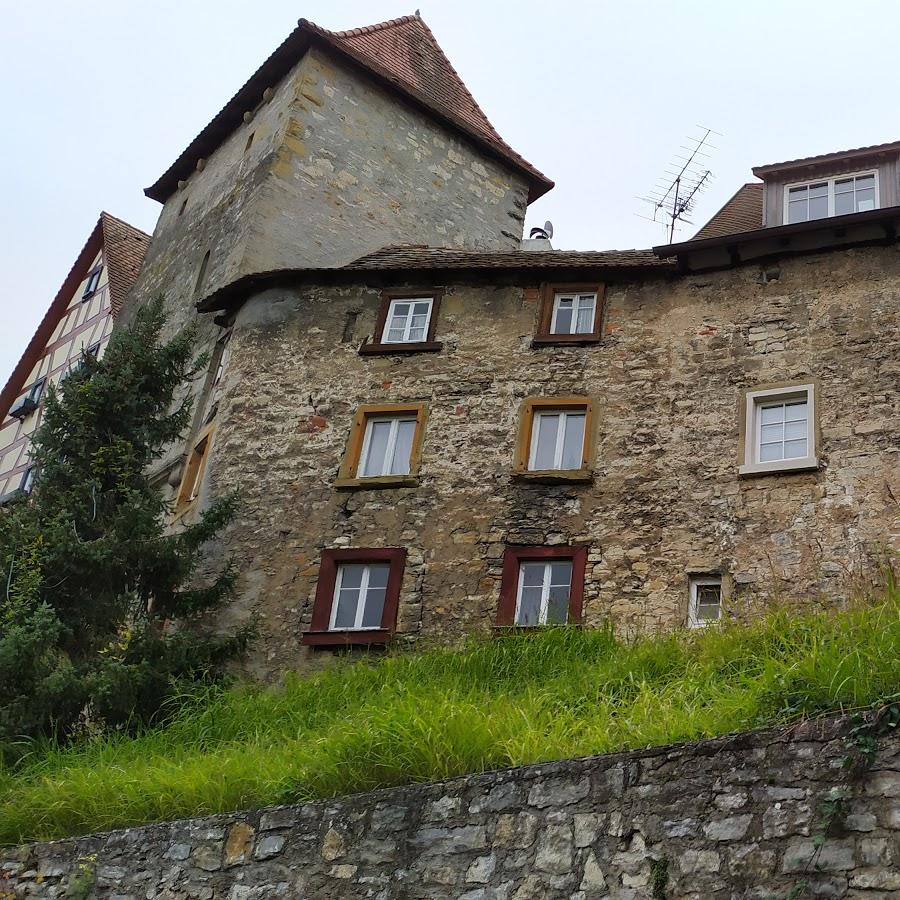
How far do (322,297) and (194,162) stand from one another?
31.8 feet

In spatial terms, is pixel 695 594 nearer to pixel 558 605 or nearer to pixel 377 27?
pixel 558 605

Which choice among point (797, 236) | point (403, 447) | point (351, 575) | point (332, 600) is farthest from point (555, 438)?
point (797, 236)

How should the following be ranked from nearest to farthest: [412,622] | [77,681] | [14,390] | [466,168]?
[77,681] < [412,622] < [466,168] < [14,390]

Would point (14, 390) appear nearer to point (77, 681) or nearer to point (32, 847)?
point (77, 681)

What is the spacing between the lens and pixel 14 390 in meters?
36.8

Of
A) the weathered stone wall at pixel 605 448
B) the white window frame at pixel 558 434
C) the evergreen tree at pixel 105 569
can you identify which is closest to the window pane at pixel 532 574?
the weathered stone wall at pixel 605 448

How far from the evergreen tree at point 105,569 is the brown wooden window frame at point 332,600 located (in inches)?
40.4

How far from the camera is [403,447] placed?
19.2m

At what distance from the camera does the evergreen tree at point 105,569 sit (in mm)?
15430

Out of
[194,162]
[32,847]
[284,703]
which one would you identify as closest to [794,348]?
[284,703]

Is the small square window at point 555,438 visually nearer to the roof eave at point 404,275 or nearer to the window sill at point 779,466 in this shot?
the window sill at point 779,466

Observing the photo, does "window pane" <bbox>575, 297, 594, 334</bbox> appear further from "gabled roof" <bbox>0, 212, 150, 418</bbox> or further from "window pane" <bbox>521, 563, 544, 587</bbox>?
"gabled roof" <bbox>0, 212, 150, 418</bbox>

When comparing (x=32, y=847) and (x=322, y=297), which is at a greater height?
(x=322, y=297)

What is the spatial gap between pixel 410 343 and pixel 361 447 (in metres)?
1.87
